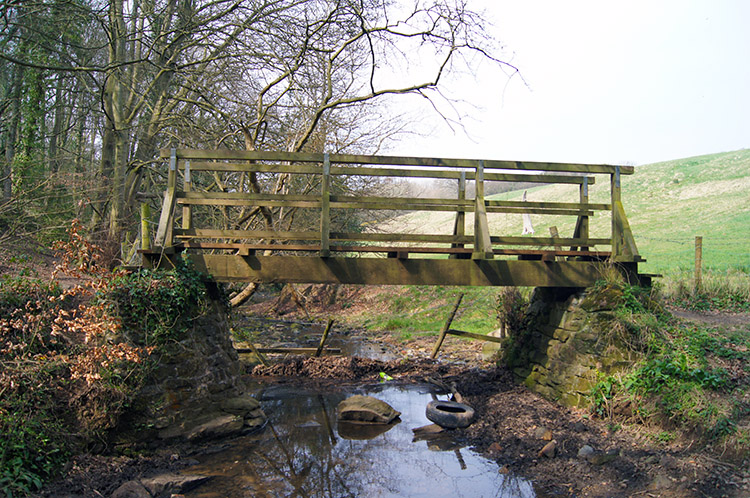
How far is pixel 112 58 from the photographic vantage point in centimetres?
1234

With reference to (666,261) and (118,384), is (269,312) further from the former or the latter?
(666,261)

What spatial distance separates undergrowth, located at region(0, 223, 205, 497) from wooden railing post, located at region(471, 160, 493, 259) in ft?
15.0

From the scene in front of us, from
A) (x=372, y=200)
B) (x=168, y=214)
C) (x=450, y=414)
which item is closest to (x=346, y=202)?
(x=372, y=200)

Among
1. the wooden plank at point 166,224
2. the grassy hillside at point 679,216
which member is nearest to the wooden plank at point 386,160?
the wooden plank at point 166,224

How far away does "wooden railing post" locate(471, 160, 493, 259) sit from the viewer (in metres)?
8.24

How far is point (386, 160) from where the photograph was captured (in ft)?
27.5

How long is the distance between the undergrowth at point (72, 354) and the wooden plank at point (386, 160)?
6.23 feet

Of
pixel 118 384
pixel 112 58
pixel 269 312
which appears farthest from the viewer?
pixel 269 312

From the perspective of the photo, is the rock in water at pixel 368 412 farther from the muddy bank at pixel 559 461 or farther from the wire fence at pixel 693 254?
the wire fence at pixel 693 254

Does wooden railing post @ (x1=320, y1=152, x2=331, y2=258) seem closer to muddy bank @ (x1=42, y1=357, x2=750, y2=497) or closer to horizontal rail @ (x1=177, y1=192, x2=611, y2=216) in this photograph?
horizontal rail @ (x1=177, y1=192, x2=611, y2=216)

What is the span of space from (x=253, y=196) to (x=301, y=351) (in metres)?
5.42

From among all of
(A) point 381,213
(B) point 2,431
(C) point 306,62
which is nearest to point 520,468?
(B) point 2,431

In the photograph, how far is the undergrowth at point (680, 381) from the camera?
20.6ft

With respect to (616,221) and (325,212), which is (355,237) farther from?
(616,221)
